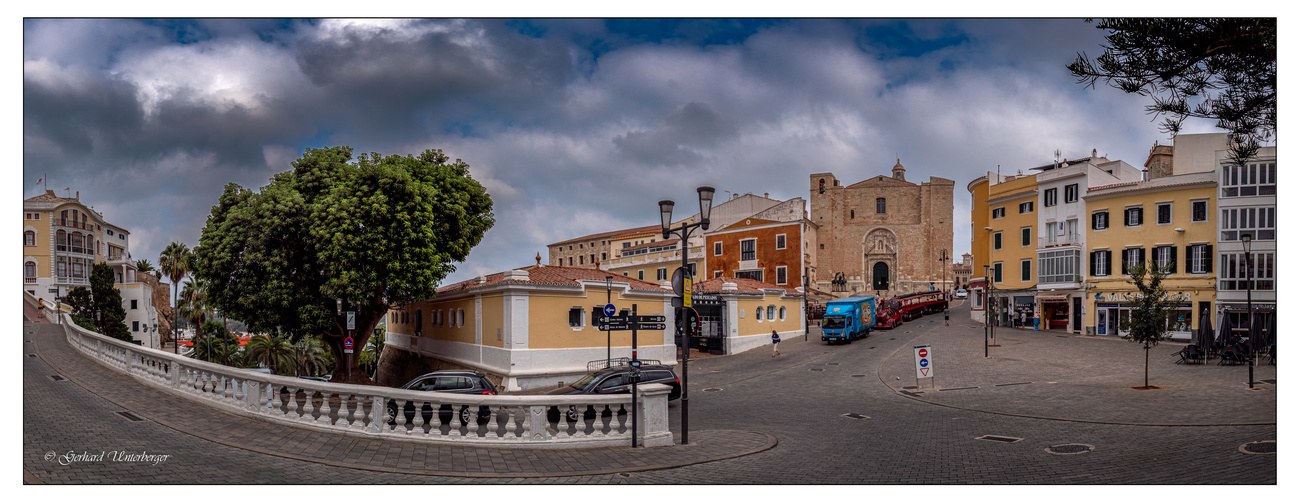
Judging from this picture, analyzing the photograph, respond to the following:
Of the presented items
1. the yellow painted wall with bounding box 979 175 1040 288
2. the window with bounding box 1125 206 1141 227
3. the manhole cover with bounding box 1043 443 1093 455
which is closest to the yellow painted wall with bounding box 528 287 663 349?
the manhole cover with bounding box 1043 443 1093 455

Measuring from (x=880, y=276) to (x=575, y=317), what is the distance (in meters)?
55.9

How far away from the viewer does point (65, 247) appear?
10.8m

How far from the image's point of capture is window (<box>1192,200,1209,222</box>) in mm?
15008

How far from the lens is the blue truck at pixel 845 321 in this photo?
33.1 m

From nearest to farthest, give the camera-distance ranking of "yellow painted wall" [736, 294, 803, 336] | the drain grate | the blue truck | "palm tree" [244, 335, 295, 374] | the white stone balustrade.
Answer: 1. the white stone balustrade
2. the drain grate
3. "palm tree" [244, 335, 295, 374]
4. "yellow painted wall" [736, 294, 803, 336]
5. the blue truck

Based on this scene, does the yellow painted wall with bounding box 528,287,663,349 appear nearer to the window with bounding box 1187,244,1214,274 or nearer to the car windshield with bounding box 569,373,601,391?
the car windshield with bounding box 569,373,601,391

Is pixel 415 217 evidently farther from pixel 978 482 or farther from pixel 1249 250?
pixel 1249 250

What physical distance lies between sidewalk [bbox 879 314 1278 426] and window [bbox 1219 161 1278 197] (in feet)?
9.50

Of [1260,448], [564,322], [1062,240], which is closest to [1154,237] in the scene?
[1062,240]

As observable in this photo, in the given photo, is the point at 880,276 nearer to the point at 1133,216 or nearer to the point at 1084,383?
the point at 1133,216

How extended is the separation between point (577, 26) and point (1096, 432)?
12083mm

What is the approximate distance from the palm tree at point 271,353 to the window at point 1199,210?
3070 centimetres

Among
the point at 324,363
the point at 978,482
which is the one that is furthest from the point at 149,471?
the point at 324,363

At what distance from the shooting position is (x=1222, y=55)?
9.65 meters
